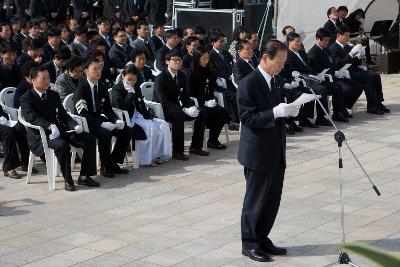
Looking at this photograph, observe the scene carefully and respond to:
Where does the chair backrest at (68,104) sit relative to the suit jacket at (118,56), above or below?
below

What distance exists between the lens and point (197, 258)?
5.30 metres

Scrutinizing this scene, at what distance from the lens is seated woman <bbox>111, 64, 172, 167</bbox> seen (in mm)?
8484

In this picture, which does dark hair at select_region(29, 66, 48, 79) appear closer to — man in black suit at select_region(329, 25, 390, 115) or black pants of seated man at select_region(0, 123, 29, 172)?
black pants of seated man at select_region(0, 123, 29, 172)

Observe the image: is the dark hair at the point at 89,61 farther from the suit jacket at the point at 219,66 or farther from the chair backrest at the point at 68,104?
the suit jacket at the point at 219,66

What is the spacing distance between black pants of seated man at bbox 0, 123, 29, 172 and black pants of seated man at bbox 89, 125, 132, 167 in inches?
32.7

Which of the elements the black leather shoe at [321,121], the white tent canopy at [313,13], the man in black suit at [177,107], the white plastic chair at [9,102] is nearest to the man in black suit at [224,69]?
the black leather shoe at [321,121]

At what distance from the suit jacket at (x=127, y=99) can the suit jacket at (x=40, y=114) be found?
84cm

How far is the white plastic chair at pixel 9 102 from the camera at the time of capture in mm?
8336

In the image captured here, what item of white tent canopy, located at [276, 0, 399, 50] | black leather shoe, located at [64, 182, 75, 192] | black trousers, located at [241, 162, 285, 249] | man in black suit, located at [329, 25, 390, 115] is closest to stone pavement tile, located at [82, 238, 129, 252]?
black trousers, located at [241, 162, 285, 249]

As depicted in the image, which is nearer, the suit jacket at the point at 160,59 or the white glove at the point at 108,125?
the white glove at the point at 108,125

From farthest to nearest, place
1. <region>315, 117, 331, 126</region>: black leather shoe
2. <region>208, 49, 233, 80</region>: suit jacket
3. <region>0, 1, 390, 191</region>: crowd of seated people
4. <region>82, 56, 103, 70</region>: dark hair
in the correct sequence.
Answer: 1. <region>315, 117, 331, 126</region>: black leather shoe
2. <region>208, 49, 233, 80</region>: suit jacket
3. <region>82, 56, 103, 70</region>: dark hair
4. <region>0, 1, 390, 191</region>: crowd of seated people

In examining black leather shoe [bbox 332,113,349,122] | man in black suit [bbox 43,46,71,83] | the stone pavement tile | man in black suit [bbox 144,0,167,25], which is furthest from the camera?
man in black suit [bbox 144,0,167,25]

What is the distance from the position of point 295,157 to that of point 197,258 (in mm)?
3909

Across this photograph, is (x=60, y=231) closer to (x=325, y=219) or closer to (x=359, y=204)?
(x=325, y=219)
